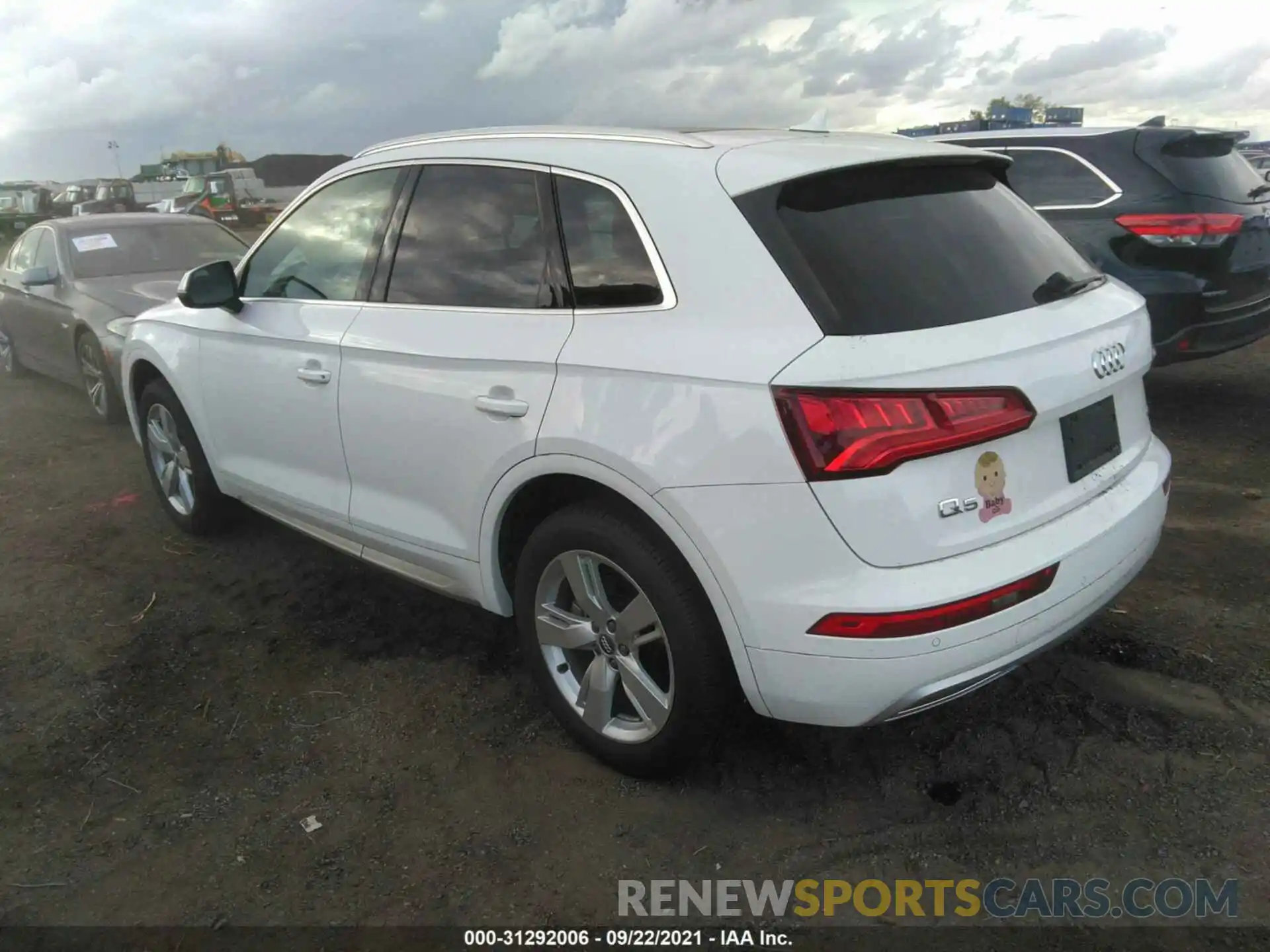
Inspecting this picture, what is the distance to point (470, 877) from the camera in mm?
2518

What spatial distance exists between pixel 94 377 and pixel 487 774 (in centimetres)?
574

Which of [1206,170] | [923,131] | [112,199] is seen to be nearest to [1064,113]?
[923,131]

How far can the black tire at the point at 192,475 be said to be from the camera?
14.9 feet

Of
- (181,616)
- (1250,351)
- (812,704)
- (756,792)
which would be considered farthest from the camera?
(1250,351)

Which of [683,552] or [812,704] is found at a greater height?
[683,552]

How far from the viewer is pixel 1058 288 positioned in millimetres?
2684

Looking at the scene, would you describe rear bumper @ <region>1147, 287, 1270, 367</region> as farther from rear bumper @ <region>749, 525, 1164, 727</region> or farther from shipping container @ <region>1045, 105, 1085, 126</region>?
shipping container @ <region>1045, 105, 1085, 126</region>

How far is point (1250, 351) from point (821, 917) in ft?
25.0

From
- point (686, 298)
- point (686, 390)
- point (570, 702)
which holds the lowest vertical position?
point (570, 702)

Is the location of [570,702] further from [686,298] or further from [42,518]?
[42,518]

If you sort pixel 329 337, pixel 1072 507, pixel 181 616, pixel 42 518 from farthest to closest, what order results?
pixel 42 518, pixel 181 616, pixel 329 337, pixel 1072 507

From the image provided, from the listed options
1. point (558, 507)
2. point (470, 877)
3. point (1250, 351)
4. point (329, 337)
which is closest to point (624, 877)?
point (470, 877)

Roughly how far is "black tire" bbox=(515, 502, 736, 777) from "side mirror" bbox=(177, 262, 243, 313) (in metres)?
1.90

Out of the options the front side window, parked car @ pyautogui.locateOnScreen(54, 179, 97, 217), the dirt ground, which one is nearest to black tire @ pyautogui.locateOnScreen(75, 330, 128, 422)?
the front side window
